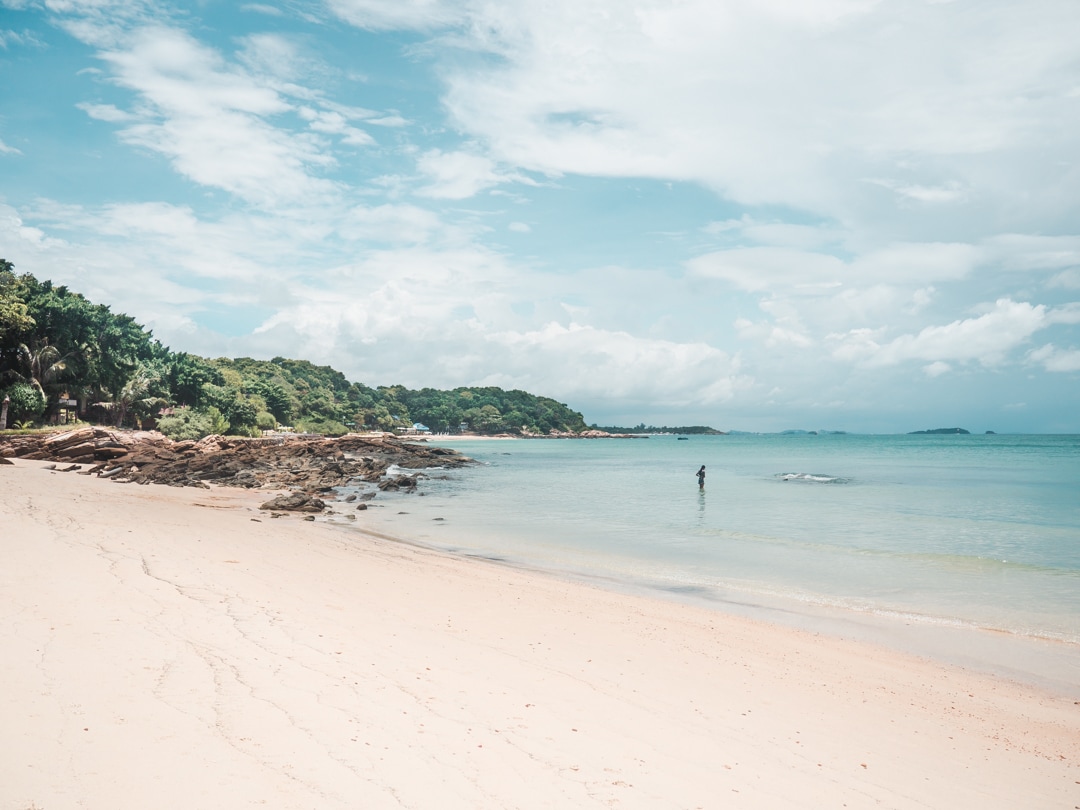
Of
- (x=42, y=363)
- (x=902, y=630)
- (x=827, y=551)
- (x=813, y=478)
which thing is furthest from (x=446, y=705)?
(x=42, y=363)

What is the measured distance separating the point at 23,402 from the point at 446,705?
45.3 metres

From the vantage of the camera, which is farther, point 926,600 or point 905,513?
point 905,513

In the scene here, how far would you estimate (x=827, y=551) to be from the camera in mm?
17078

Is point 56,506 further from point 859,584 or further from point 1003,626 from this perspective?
point 1003,626

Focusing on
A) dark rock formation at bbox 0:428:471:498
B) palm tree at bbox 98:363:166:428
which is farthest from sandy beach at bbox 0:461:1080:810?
palm tree at bbox 98:363:166:428

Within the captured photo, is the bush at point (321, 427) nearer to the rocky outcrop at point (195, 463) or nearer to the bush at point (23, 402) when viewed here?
the rocky outcrop at point (195, 463)

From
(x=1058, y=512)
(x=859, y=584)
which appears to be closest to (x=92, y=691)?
(x=859, y=584)

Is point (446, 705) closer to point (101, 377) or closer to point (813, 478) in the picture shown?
point (813, 478)

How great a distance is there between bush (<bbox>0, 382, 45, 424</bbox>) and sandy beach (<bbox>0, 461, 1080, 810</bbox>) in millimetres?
36686

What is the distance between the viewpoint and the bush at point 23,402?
37.6m

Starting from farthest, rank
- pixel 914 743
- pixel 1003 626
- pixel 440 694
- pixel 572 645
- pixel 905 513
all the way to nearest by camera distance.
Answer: pixel 905 513, pixel 1003 626, pixel 572 645, pixel 914 743, pixel 440 694

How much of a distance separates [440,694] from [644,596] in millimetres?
6984

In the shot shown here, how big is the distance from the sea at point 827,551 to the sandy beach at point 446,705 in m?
1.91

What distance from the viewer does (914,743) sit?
580cm
